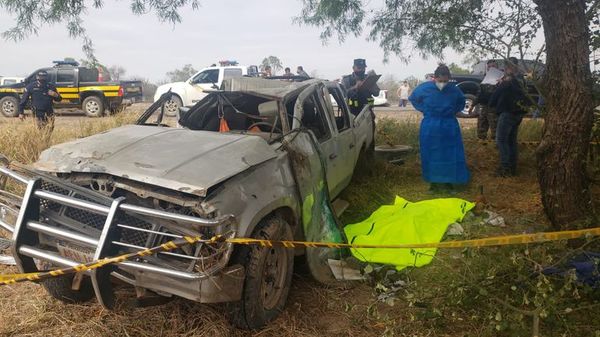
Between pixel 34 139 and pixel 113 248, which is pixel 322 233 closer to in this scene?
pixel 113 248

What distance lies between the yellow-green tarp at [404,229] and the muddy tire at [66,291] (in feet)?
7.01

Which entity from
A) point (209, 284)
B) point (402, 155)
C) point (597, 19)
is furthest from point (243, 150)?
point (402, 155)

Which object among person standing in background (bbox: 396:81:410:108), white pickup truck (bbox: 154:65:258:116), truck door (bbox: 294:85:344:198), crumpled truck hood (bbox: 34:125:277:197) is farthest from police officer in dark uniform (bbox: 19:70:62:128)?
person standing in background (bbox: 396:81:410:108)

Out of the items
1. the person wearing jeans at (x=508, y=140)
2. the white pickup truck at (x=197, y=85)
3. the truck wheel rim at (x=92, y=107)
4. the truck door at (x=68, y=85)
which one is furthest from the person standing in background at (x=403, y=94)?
the person wearing jeans at (x=508, y=140)

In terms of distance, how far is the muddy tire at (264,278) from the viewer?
2893mm

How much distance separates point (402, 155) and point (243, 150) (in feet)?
16.5

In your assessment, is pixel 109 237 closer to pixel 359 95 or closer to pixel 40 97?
pixel 359 95

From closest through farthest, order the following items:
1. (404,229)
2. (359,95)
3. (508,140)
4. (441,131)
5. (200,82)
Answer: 1. (404,229)
2. (441,131)
3. (508,140)
4. (359,95)
5. (200,82)

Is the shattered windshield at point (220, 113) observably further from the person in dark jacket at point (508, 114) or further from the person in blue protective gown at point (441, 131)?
the person in dark jacket at point (508, 114)

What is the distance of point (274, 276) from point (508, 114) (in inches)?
190

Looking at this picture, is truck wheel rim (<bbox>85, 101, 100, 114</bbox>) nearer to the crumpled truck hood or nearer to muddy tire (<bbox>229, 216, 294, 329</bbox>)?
the crumpled truck hood

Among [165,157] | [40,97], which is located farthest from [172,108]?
[165,157]

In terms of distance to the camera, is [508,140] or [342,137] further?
[508,140]

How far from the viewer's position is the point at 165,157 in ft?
10.1
